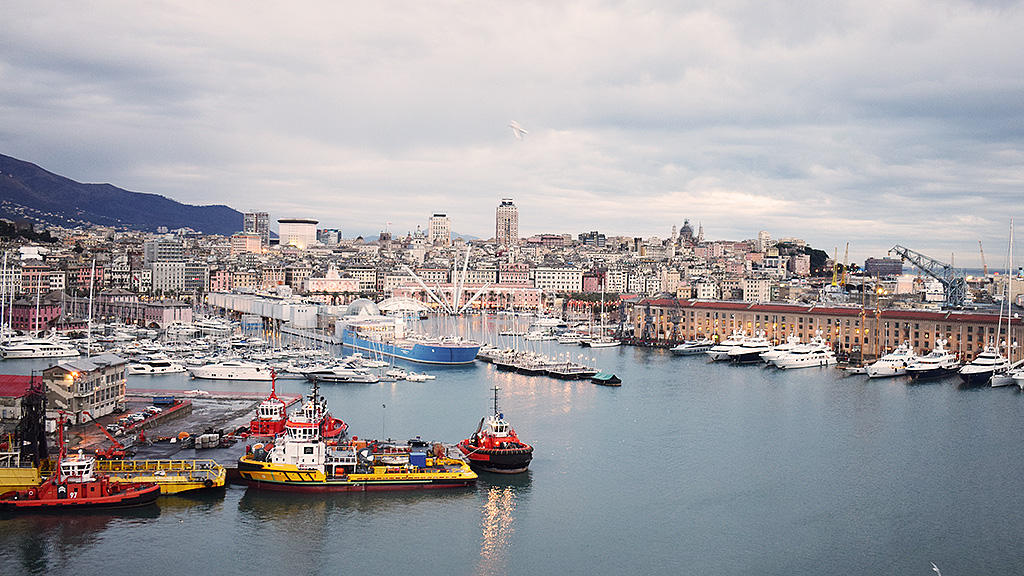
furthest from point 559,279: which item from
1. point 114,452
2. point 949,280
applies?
point 114,452

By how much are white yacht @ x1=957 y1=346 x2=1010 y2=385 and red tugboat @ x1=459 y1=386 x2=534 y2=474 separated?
11.9m

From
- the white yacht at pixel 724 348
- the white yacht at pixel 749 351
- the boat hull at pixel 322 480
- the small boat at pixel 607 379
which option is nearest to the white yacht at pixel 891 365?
the white yacht at pixel 749 351

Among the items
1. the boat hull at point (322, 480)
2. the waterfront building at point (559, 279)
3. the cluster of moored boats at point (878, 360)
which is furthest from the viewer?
the waterfront building at point (559, 279)

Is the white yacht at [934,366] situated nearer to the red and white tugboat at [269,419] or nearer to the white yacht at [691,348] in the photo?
the white yacht at [691,348]

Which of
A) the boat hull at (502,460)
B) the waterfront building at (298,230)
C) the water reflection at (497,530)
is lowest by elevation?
the water reflection at (497,530)

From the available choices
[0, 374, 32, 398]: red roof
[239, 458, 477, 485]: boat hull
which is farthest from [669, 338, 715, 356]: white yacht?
[0, 374, 32, 398]: red roof

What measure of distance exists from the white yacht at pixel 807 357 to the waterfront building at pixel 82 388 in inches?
579

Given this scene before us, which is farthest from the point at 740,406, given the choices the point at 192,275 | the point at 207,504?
the point at 192,275

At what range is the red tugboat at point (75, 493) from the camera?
7.52 metres

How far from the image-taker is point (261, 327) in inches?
1046

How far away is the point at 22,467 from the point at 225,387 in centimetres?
736

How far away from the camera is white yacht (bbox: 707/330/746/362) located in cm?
2184

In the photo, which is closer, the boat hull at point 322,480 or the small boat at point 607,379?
the boat hull at point 322,480

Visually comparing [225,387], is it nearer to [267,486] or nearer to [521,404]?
[521,404]
